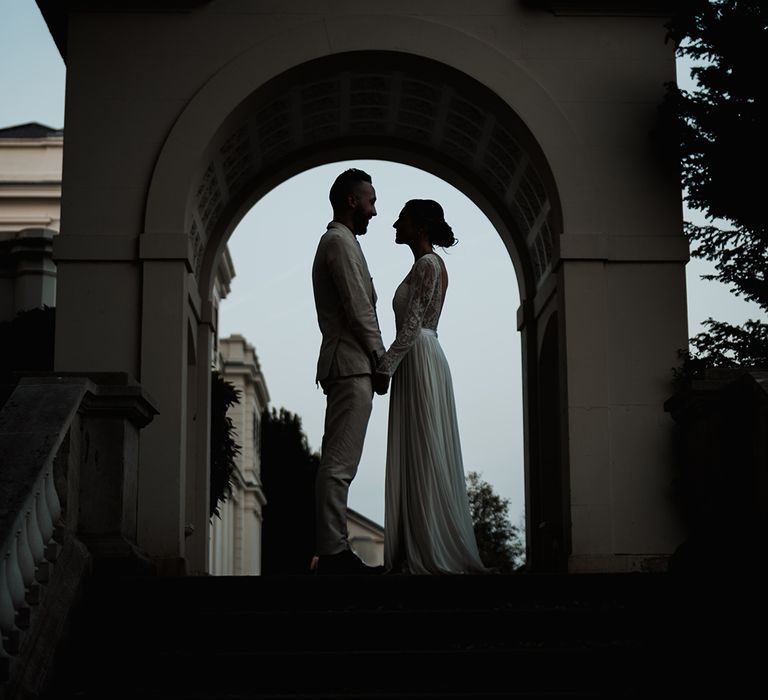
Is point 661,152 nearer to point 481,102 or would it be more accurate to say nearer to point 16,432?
point 481,102

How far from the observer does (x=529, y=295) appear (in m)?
15.9

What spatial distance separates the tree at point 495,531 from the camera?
32.2 metres

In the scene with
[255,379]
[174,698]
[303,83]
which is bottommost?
[174,698]

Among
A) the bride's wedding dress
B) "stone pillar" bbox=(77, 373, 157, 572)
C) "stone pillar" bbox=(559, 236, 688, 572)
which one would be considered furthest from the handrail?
"stone pillar" bbox=(559, 236, 688, 572)

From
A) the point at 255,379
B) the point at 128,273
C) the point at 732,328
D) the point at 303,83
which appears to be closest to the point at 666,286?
the point at 732,328

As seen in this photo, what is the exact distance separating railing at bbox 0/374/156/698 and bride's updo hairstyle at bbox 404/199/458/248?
8.06 ft

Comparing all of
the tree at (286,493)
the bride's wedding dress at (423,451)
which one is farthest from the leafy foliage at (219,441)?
the tree at (286,493)

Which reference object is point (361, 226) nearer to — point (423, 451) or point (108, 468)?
point (423, 451)

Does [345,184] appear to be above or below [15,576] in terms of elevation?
above

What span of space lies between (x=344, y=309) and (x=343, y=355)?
332mm

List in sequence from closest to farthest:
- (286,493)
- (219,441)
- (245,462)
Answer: (219,441)
(245,462)
(286,493)

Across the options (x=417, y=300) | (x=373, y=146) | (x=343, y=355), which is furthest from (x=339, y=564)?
(x=373, y=146)

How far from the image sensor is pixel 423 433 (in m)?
Answer: 10.6

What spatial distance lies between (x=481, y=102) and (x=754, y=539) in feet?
22.8
